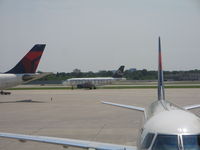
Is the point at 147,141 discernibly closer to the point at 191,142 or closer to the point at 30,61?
the point at 191,142

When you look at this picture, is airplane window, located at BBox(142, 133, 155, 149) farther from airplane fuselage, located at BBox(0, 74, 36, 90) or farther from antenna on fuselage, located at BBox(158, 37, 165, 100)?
airplane fuselage, located at BBox(0, 74, 36, 90)

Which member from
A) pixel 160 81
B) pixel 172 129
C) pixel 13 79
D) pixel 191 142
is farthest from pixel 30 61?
pixel 191 142

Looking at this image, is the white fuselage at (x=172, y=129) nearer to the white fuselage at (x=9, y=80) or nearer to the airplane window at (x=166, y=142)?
the airplane window at (x=166, y=142)

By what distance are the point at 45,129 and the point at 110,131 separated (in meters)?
4.47

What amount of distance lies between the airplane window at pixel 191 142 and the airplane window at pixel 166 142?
22 centimetres

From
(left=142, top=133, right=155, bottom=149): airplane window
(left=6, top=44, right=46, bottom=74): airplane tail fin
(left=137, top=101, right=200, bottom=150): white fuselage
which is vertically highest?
(left=6, top=44, right=46, bottom=74): airplane tail fin

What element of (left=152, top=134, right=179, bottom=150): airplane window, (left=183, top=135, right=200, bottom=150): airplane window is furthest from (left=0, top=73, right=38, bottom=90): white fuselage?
(left=183, top=135, right=200, bottom=150): airplane window

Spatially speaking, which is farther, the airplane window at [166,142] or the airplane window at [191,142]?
the airplane window at [166,142]

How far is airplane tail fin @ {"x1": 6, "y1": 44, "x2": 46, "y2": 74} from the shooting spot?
49156mm

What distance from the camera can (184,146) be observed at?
25.8 feet

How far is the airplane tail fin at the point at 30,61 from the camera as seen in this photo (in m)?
49.2

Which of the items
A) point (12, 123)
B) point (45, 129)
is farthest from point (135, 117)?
point (12, 123)

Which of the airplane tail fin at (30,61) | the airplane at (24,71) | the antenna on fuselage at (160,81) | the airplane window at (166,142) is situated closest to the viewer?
the airplane window at (166,142)

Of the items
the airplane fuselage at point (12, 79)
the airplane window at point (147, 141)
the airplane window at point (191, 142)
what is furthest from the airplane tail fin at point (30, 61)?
the airplane window at point (191, 142)
